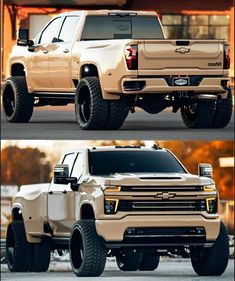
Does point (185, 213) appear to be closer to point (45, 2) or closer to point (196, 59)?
point (196, 59)

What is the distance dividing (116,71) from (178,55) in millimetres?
620

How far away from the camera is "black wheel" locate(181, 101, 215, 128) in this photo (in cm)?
1018

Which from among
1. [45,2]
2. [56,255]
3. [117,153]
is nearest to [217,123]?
[117,153]

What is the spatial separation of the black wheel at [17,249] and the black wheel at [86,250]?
0.62m

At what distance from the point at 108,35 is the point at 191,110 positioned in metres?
1.11

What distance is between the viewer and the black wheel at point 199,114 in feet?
33.4

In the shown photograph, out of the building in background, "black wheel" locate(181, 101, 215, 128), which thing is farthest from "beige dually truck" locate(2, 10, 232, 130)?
the building in background

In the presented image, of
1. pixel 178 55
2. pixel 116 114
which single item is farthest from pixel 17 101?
pixel 178 55

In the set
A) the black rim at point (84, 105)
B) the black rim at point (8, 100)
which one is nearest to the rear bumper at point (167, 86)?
the black rim at point (84, 105)

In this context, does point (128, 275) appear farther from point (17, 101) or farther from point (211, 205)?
point (17, 101)

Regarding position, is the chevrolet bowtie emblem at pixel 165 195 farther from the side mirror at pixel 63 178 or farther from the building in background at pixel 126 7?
the building in background at pixel 126 7

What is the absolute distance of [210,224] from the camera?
8.59m

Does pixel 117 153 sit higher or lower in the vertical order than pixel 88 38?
lower

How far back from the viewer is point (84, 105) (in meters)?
10.0
